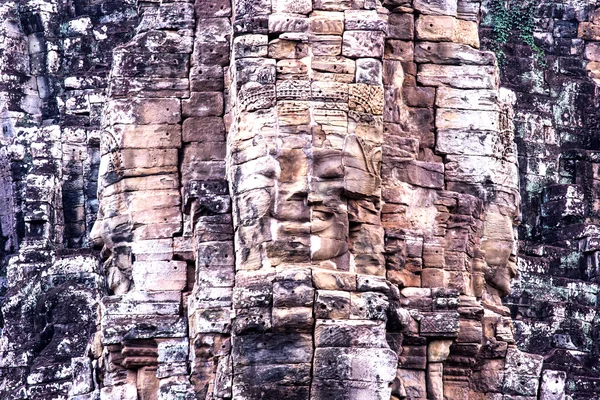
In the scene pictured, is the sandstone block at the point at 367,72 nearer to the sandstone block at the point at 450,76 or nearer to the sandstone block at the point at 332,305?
the sandstone block at the point at 450,76

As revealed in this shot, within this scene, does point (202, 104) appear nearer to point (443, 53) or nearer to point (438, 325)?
point (443, 53)

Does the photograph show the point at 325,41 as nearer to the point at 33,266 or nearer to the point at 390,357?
the point at 390,357

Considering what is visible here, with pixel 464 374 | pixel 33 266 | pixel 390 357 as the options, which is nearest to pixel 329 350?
pixel 390 357

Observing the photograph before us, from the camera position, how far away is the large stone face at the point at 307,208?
36781mm

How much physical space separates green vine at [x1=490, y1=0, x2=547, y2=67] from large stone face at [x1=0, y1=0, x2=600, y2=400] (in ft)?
54.6

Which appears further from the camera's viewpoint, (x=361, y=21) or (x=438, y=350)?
(x=438, y=350)

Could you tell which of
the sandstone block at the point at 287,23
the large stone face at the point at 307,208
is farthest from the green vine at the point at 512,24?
the sandstone block at the point at 287,23

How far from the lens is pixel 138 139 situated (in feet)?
130

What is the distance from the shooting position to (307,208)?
3706cm

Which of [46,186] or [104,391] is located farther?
[46,186]

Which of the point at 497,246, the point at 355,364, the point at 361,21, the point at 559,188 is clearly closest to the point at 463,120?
the point at 497,246

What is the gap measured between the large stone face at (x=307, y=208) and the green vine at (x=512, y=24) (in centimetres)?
1665

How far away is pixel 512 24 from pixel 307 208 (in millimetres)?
24822

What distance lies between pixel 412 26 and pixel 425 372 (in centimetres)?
430
